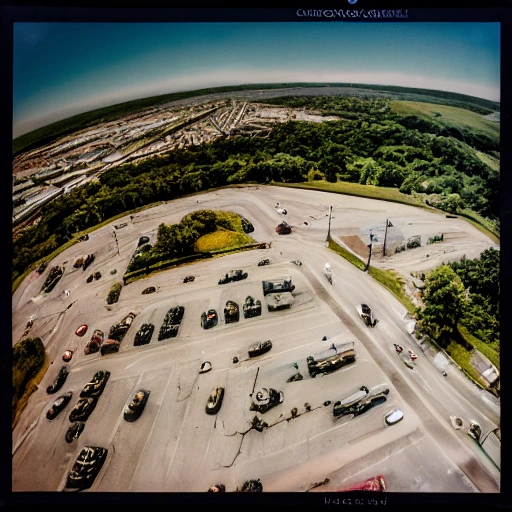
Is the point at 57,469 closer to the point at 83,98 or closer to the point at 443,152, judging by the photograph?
the point at 83,98

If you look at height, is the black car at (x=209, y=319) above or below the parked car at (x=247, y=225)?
below

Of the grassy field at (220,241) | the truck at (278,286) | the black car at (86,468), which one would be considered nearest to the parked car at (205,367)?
the truck at (278,286)

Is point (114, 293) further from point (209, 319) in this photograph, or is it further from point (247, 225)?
point (247, 225)

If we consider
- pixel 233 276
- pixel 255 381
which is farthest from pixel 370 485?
pixel 233 276

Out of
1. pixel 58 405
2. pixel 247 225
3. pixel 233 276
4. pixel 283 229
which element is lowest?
pixel 58 405

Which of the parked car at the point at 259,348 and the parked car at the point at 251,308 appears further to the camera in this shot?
the parked car at the point at 251,308

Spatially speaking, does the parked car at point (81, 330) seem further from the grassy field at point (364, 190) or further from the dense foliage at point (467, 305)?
the dense foliage at point (467, 305)

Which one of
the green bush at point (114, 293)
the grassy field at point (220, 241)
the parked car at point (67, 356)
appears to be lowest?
the parked car at point (67, 356)
